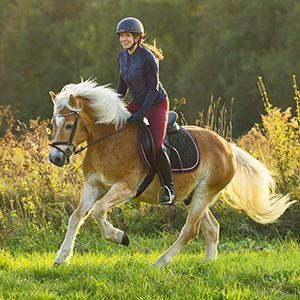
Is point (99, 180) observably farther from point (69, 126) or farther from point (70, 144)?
point (69, 126)

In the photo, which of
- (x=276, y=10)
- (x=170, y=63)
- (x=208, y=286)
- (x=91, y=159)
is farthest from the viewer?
(x=170, y=63)

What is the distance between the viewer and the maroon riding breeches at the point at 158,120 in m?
6.52

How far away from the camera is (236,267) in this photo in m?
6.42

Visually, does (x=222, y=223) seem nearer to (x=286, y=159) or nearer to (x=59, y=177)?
(x=286, y=159)

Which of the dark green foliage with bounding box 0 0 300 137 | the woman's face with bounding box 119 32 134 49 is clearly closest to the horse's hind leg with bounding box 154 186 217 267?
the woman's face with bounding box 119 32 134 49

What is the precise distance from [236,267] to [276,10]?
27.8 metres

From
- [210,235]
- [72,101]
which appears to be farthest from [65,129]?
[210,235]

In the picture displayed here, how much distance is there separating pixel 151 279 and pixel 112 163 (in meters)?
1.41

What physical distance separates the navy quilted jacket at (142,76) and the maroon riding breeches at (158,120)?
0.25 ft

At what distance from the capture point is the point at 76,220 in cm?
625

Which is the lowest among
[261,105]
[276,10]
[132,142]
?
[261,105]

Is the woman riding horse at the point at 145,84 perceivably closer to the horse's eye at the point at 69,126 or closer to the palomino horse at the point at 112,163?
the palomino horse at the point at 112,163

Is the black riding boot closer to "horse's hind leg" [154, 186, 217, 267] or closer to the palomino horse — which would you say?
the palomino horse

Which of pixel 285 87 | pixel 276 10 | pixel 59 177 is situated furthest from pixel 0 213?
pixel 276 10
